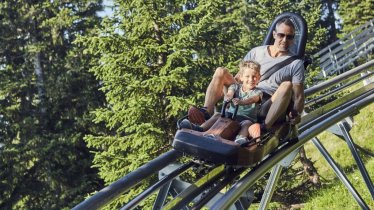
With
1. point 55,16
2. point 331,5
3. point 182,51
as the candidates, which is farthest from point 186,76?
point 331,5

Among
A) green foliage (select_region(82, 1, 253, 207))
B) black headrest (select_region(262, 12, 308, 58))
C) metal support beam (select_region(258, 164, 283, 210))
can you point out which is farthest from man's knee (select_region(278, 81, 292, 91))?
green foliage (select_region(82, 1, 253, 207))

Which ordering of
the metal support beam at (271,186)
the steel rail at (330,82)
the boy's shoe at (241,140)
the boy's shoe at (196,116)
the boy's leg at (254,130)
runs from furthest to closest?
1. the steel rail at (330,82)
2. the metal support beam at (271,186)
3. the boy's shoe at (196,116)
4. the boy's leg at (254,130)
5. the boy's shoe at (241,140)

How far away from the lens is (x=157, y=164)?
425 cm

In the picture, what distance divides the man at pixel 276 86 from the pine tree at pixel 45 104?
11429 mm

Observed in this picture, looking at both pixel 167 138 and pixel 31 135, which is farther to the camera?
pixel 31 135

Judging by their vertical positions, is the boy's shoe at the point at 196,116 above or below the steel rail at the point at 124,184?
above

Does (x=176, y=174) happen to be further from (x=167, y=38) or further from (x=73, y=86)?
(x=73, y=86)

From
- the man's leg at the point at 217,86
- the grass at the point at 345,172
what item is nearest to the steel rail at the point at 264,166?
the man's leg at the point at 217,86

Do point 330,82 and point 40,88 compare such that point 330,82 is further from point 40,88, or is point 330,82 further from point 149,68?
point 40,88

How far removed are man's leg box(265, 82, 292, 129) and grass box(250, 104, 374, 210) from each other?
3.80m

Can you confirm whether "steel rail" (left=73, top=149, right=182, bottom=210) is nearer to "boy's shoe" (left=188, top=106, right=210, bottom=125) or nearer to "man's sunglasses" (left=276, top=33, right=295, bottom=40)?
"boy's shoe" (left=188, top=106, right=210, bottom=125)

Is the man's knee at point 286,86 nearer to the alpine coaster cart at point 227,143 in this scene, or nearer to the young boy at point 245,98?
the young boy at point 245,98

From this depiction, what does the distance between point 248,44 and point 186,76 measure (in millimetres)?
6907

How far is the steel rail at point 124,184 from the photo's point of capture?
319 cm
